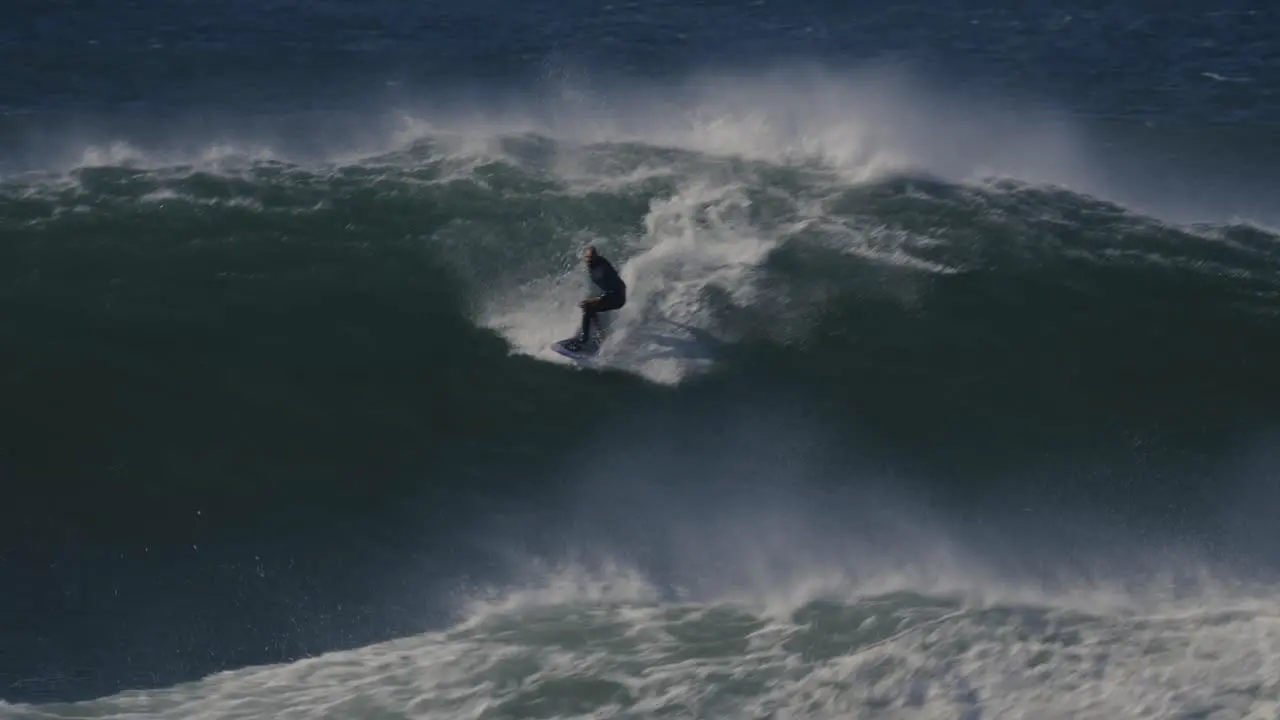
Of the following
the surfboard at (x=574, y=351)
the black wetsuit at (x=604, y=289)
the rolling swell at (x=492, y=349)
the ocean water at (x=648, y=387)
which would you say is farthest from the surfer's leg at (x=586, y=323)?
the rolling swell at (x=492, y=349)

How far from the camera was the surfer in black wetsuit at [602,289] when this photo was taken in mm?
25016

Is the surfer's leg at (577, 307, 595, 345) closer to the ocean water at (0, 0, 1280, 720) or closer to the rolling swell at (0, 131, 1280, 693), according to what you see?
the ocean water at (0, 0, 1280, 720)

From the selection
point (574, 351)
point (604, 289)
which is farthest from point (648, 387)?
point (604, 289)

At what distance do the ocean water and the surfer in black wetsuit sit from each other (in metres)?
0.68

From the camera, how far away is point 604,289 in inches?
993

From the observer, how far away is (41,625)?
21.0 meters

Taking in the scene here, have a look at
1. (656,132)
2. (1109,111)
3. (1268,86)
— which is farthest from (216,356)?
(1268,86)

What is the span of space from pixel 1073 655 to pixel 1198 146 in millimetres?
17111

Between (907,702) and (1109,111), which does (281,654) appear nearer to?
(907,702)

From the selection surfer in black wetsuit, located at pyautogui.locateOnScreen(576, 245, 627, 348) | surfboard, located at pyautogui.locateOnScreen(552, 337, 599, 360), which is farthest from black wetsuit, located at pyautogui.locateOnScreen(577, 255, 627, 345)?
surfboard, located at pyautogui.locateOnScreen(552, 337, 599, 360)

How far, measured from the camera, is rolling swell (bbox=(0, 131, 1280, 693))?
73.6 ft

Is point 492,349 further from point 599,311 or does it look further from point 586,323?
point 599,311

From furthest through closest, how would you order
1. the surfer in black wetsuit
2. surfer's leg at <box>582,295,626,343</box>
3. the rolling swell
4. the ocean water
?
1. surfer's leg at <box>582,295,626,343</box>
2. the surfer in black wetsuit
3. the rolling swell
4. the ocean water

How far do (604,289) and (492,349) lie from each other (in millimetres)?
2149
